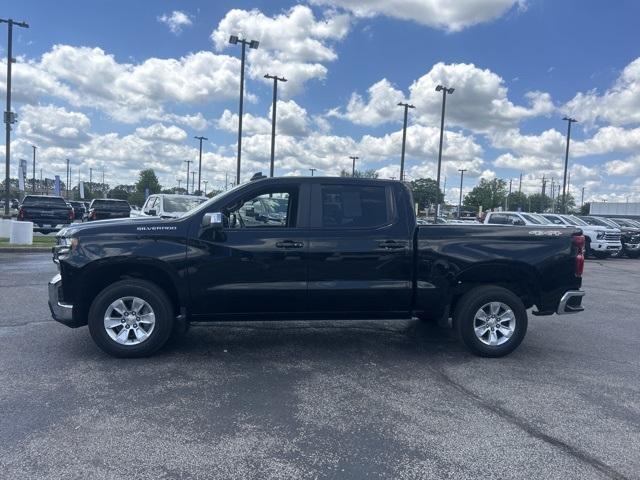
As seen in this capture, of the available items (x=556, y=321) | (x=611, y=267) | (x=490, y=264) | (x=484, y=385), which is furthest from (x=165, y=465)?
(x=611, y=267)

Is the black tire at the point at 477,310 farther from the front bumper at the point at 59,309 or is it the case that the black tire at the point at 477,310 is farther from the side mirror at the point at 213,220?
the front bumper at the point at 59,309

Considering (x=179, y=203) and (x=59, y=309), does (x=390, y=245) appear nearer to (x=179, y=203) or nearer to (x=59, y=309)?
(x=59, y=309)

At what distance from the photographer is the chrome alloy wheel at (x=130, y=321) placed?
5379 mm

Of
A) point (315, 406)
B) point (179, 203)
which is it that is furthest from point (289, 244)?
point (179, 203)

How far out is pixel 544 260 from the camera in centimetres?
589

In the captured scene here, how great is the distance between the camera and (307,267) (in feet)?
18.1

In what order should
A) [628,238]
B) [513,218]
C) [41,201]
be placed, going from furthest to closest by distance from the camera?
[628,238]
[513,218]
[41,201]

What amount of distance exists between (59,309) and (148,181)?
3603 inches

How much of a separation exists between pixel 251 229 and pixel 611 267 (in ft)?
53.7

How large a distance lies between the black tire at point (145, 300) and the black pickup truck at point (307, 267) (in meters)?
0.01

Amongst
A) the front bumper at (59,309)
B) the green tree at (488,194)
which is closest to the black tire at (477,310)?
the front bumper at (59,309)

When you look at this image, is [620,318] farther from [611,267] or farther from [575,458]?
[611,267]

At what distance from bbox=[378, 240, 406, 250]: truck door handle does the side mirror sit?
1737 mm

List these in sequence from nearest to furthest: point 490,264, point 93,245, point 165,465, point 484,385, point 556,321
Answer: point 165,465 < point 484,385 < point 93,245 < point 490,264 < point 556,321
